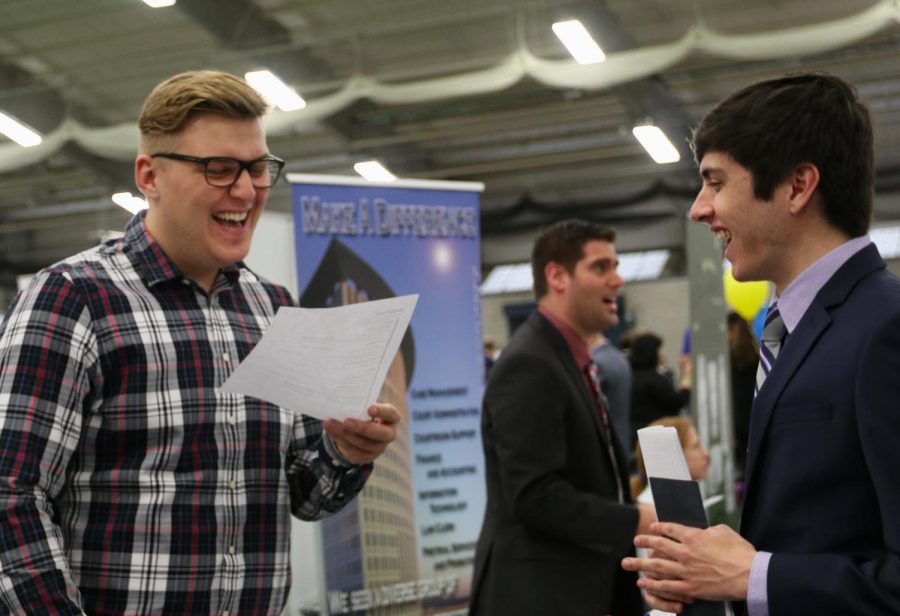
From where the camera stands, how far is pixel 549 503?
103 inches

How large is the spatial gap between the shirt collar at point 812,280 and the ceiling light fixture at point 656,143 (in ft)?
30.9

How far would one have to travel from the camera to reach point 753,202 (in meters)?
1.36

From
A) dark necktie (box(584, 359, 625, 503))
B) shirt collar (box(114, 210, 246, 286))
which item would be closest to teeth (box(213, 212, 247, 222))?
shirt collar (box(114, 210, 246, 286))

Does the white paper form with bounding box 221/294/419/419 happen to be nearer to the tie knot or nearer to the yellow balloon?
the tie knot

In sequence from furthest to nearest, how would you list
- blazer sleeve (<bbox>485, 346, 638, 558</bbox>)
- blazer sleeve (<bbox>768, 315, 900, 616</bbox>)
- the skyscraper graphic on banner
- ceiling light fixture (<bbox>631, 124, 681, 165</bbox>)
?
1. ceiling light fixture (<bbox>631, 124, 681, 165</bbox>)
2. the skyscraper graphic on banner
3. blazer sleeve (<bbox>485, 346, 638, 558</bbox>)
4. blazer sleeve (<bbox>768, 315, 900, 616</bbox>)

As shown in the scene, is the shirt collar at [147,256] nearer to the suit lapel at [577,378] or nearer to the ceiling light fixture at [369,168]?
the suit lapel at [577,378]

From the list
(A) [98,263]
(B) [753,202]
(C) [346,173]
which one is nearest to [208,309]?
(A) [98,263]

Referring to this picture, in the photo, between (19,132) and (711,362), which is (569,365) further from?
(19,132)

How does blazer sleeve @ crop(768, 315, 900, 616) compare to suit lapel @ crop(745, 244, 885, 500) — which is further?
suit lapel @ crop(745, 244, 885, 500)

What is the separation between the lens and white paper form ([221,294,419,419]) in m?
1.48

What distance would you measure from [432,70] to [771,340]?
9.02 metres

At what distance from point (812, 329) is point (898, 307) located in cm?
11

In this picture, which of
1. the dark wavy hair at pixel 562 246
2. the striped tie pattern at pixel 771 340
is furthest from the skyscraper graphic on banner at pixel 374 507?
the striped tie pattern at pixel 771 340

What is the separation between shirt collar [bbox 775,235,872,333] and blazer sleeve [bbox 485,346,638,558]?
1327 millimetres
